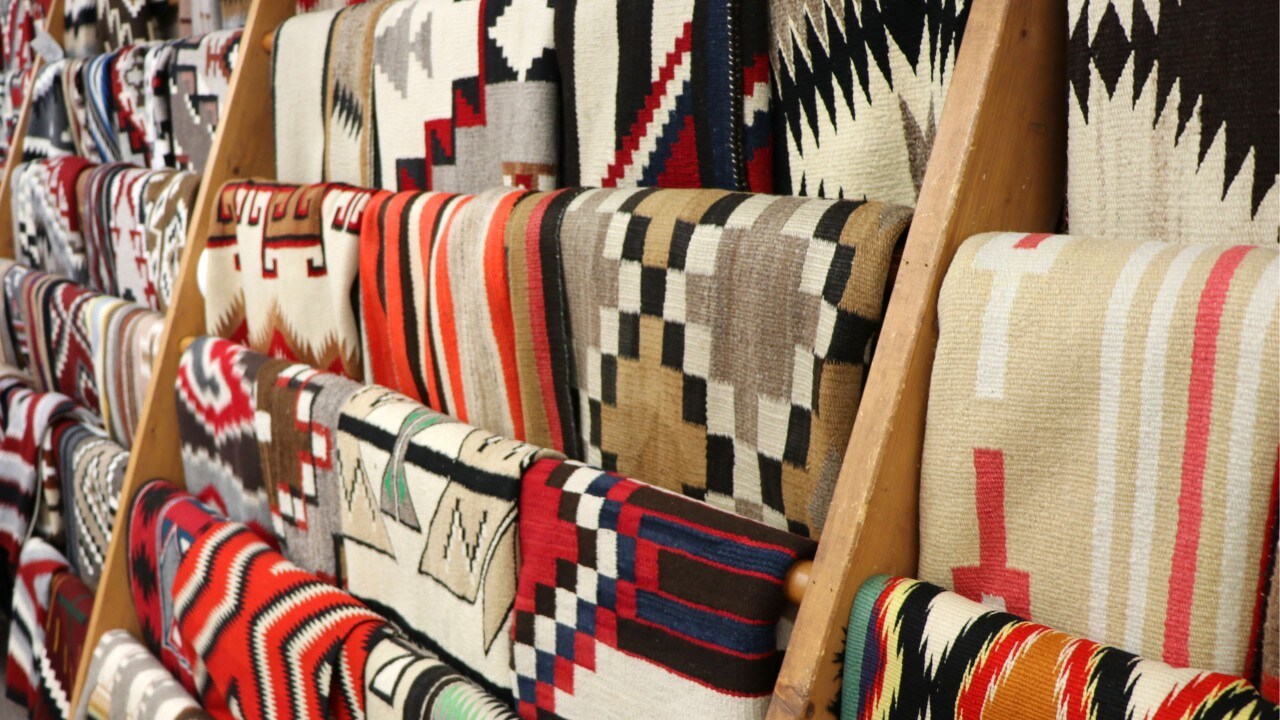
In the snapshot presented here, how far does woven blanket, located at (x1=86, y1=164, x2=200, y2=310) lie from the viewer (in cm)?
115

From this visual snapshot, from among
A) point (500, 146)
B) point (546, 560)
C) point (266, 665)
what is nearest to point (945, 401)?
point (546, 560)

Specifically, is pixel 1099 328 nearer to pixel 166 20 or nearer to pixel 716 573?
pixel 716 573

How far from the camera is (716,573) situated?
0.52m

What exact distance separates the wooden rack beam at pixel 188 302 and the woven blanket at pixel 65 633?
91 mm

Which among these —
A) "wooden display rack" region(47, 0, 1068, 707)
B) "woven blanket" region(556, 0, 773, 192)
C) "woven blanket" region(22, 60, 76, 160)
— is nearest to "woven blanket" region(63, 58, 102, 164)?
"woven blanket" region(22, 60, 76, 160)

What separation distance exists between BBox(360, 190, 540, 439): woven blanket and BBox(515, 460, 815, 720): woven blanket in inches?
4.4

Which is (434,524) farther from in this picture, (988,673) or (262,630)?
(988,673)

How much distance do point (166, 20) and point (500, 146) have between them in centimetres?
86

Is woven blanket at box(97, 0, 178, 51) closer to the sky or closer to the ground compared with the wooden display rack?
closer to the sky

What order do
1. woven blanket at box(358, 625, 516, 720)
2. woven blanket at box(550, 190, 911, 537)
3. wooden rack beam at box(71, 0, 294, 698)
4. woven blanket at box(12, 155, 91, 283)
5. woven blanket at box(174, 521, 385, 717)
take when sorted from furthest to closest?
1. woven blanket at box(12, 155, 91, 283)
2. wooden rack beam at box(71, 0, 294, 698)
3. woven blanket at box(174, 521, 385, 717)
4. woven blanket at box(358, 625, 516, 720)
5. woven blanket at box(550, 190, 911, 537)

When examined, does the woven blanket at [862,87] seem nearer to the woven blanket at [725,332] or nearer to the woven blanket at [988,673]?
the woven blanket at [725,332]

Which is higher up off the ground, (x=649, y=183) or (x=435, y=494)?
(x=649, y=183)

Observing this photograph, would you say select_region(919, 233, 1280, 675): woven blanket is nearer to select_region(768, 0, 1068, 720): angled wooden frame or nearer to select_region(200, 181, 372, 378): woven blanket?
select_region(768, 0, 1068, 720): angled wooden frame

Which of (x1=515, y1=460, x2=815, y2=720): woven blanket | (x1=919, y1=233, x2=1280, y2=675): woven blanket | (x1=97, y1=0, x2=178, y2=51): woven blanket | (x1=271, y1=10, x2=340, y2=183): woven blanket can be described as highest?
(x1=97, y1=0, x2=178, y2=51): woven blanket
